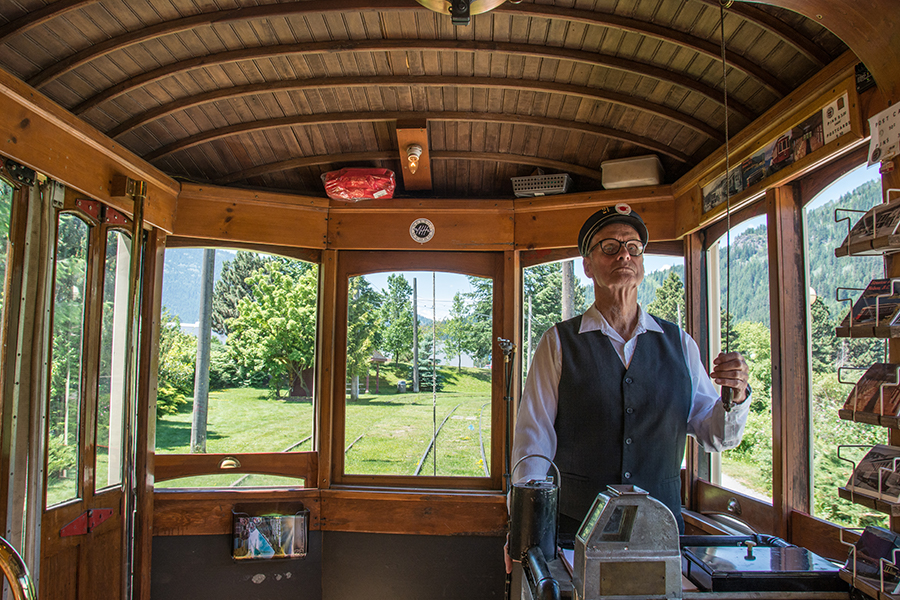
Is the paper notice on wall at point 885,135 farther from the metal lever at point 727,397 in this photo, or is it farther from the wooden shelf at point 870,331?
the metal lever at point 727,397

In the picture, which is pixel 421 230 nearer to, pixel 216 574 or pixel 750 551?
pixel 216 574

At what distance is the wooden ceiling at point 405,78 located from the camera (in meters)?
2.14

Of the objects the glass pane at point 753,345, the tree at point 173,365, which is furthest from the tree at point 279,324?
the glass pane at point 753,345

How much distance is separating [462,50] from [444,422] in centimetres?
221

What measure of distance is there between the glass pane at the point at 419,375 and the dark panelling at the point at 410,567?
1.32 ft

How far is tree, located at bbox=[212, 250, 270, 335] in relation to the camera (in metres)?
3.53

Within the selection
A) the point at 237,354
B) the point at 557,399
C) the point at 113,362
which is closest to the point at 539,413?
the point at 557,399

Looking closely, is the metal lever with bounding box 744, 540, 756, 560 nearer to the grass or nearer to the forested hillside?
the forested hillside

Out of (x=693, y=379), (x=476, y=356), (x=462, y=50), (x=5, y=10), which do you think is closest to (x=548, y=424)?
(x=693, y=379)

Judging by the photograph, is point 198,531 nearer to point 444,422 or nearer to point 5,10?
point 444,422

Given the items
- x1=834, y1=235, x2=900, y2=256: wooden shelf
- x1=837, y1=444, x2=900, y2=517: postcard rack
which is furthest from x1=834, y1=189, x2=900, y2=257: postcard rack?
x1=837, y1=444, x2=900, y2=517: postcard rack

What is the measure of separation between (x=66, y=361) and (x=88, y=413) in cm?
30

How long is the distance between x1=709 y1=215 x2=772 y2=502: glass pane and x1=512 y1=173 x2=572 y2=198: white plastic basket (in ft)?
3.29

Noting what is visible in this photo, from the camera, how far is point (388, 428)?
140 inches
